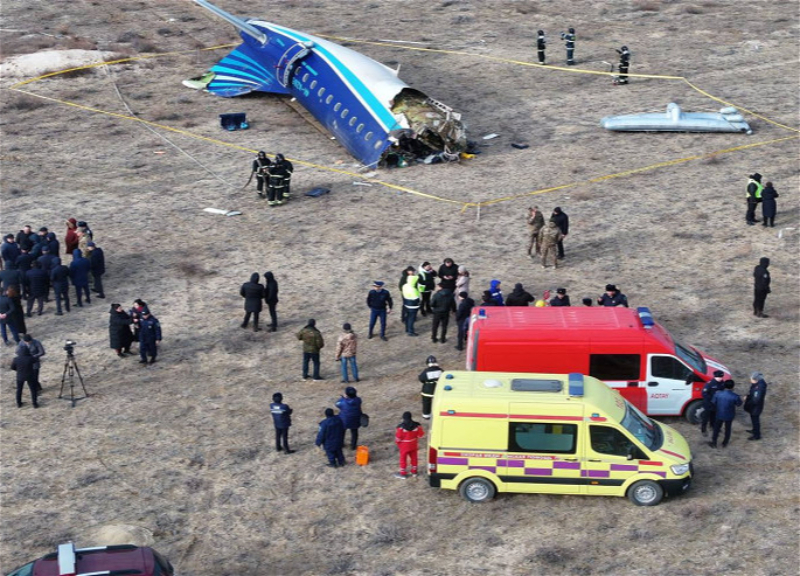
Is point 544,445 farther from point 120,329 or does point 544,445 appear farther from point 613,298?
point 120,329

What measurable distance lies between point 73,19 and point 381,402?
35.4m

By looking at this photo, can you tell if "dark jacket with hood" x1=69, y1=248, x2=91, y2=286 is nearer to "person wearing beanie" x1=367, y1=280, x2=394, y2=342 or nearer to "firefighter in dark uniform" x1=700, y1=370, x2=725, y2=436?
"person wearing beanie" x1=367, y1=280, x2=394, y2=342

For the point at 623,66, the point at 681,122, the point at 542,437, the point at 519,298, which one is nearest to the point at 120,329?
the point at 519,298

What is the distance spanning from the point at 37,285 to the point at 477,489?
1396cm

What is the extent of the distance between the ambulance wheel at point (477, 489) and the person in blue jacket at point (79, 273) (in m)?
13.3

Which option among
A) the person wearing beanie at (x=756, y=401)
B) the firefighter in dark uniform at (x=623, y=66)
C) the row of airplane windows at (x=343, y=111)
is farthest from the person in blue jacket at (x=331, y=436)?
the firefighter in dark uniform at (x=623, y=66)

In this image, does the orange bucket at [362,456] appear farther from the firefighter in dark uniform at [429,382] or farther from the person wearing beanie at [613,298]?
the person wearing beanie at [613,298]

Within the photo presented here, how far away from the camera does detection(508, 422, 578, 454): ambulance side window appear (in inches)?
833

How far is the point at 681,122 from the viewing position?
40500mm

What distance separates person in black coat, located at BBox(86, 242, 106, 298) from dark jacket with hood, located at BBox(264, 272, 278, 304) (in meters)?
5.19

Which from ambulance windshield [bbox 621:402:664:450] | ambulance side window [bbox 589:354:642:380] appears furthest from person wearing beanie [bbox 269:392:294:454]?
ambulance windshield [bbox 621:402:664:450]

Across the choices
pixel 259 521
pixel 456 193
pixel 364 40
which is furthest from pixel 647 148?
pixel 259 521

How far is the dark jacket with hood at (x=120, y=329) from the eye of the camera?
27.6m

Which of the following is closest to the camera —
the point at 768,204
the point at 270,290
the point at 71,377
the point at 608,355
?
the point at 608,355
